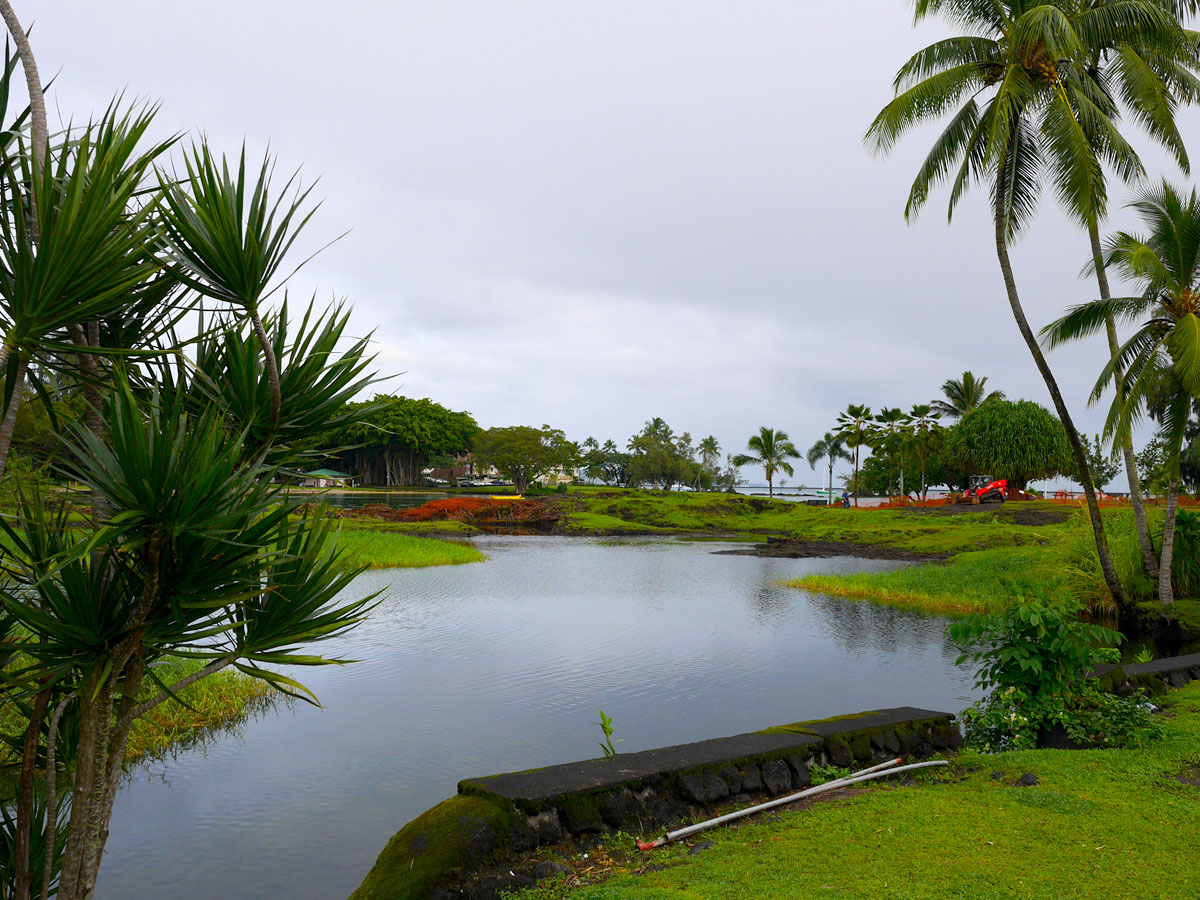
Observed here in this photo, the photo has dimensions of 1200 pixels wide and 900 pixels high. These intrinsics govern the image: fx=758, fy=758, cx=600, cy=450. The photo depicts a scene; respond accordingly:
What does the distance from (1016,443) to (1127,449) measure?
41085 mm

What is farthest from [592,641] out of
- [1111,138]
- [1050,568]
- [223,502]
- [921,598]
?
[1111,138]

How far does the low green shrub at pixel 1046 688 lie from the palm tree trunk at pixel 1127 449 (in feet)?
28.1

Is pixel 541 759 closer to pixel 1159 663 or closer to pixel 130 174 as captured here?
pixel 130 174

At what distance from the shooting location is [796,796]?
5148mm

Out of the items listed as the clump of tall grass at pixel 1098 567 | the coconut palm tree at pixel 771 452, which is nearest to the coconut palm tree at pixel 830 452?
the coconut palm tree at pixel 771 452

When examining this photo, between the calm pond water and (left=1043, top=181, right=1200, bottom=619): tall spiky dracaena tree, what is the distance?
16.0 feet

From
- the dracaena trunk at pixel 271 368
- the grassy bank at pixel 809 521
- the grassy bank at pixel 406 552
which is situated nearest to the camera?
the dracaena trunk at pixel 271 368

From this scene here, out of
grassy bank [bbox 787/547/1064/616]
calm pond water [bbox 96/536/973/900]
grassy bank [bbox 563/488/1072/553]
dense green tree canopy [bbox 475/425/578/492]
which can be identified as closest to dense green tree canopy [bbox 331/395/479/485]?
dense green tree canopy [bbox 475/425/578/492]

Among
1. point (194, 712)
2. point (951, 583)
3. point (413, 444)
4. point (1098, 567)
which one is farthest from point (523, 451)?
point (194, 712)

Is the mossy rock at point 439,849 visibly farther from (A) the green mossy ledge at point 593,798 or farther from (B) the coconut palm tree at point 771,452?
(B) the coconut palm tree at point 771,452

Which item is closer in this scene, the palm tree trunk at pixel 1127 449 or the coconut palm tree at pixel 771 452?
the palm tree trunk at pixel 1127 449

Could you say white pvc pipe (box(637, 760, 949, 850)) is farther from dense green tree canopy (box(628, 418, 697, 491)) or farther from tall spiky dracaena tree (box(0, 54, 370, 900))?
dense green tree canopy (box(628, 418, 697, 491))

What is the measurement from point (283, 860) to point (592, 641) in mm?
8985

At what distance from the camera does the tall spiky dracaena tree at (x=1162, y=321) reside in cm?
1298
